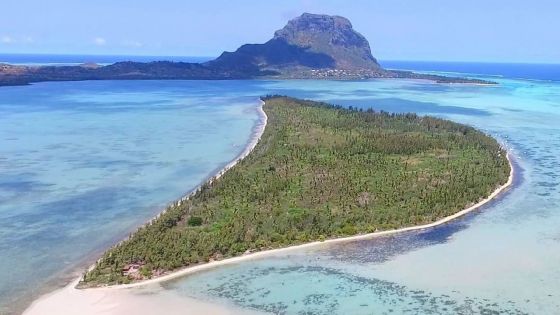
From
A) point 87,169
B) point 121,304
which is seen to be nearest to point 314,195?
point 121,304

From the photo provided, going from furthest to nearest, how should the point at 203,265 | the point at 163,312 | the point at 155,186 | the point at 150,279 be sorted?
the point at 155,186 < the point at 203,265 < the point at 150,279 < the point at 163,312

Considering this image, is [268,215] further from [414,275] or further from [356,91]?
[356,91]

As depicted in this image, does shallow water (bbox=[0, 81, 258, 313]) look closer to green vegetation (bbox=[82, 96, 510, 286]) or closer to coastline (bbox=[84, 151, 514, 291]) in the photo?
green vegetation (bbox=[82, 96, 510, 286])

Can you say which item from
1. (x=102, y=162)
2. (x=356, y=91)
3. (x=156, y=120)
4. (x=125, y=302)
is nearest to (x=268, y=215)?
(x=125, y=302)

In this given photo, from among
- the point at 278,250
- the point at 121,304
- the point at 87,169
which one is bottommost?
the point at 121,304

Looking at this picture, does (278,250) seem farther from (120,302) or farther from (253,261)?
(120,302)

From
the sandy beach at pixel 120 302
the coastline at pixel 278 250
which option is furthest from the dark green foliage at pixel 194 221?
the sandy beach at pixel 120 302
